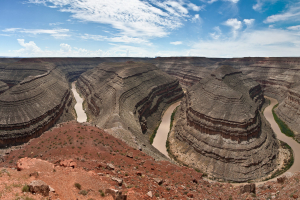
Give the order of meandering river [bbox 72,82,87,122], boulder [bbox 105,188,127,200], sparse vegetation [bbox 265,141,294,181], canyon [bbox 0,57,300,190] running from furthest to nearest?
meandering river [bbox 72,82,87,122] → canyon [bbox 0,57,300,190] → sparse vegetation [bbox 265,141,294,181] → boulder [bbox 105,188,127,200]

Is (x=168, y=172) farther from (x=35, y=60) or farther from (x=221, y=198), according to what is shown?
(x=35, y=60)

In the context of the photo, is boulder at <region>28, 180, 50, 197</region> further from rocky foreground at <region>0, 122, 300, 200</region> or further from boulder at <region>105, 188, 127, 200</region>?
boulder at <region>105, 188, 127, 200</region>

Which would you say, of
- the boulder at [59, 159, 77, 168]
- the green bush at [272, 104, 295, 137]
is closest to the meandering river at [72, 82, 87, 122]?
the boulder at [59, 159, 77, 168]

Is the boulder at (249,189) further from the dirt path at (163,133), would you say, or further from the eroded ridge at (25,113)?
the eroded ridge at (25,113)

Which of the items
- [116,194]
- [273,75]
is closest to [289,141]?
[116,194]

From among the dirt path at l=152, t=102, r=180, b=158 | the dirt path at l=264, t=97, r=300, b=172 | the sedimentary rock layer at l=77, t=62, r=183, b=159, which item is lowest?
the dirt path at l=152, t=102, r=180, b=158

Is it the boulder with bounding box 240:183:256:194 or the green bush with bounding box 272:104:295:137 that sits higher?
the boulder with bounding box 240:183:256:194

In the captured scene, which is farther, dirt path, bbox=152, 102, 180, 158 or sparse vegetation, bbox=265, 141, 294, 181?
dirt path, bbox=152, 102, 180, 158

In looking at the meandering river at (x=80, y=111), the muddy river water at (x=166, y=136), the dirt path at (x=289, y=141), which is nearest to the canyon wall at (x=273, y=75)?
the dirt path at (x=289, y=141)

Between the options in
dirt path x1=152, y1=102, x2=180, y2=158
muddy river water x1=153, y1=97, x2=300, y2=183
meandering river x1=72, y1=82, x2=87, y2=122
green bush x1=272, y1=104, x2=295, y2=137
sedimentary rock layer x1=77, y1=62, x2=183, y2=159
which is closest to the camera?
muddy river water x1=153, y1=97, x2=300, y2=183

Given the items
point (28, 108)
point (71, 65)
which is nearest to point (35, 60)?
point (71, 65)
